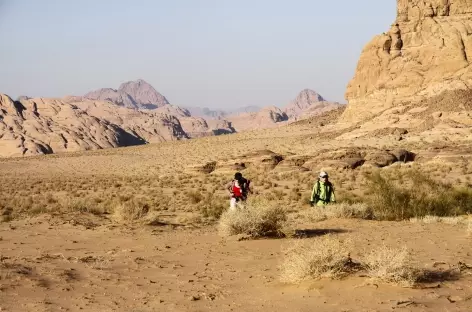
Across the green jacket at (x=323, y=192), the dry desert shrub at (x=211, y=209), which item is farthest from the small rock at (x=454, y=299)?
the dry desert shrub at (x=211, y=209)

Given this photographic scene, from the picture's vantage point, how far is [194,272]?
378 inches

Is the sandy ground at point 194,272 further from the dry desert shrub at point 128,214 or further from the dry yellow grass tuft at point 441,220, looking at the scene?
the dry desert shrub at point 128,214

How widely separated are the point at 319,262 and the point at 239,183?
22.4 ft

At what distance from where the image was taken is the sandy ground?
731 centimetres

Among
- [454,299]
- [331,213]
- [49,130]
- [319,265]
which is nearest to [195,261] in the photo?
[319,265]

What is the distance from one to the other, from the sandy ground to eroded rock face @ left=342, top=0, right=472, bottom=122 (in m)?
39.6

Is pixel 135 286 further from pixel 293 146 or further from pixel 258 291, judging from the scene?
pixel 293 146

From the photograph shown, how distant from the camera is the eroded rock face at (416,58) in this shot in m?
50.4

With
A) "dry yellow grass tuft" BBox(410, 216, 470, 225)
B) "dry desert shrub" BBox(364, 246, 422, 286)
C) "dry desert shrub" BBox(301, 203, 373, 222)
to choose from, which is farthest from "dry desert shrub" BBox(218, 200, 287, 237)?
"dry desert shrub" BBox(364, 246, 422, 286)

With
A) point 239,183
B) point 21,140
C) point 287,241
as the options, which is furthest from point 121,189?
point 21,140

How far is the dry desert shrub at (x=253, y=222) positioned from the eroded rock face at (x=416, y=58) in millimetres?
41071

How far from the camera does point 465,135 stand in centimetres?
4309

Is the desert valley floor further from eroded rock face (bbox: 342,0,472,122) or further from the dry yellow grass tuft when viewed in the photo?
eroded rock face (bbox: 342,0,472,122)

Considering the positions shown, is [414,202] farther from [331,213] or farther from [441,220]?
[331,213]
